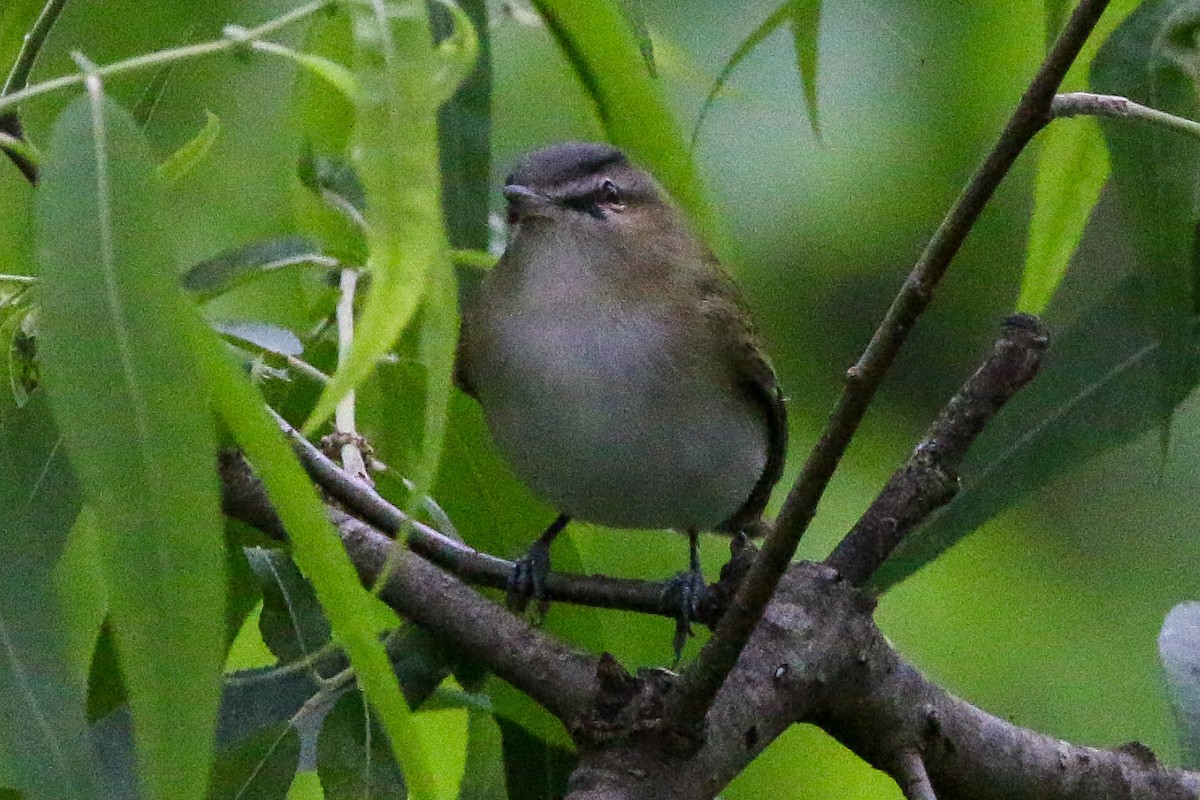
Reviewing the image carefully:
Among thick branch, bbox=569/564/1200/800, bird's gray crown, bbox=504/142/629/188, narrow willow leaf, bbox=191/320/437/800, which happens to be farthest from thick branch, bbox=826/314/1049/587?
bird's gray crown, bbox=504/142/629/188

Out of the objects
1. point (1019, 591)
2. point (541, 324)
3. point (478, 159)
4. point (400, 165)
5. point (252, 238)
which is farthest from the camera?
point (1019, 591)

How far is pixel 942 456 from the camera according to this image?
59.4 inches

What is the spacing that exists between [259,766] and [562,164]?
3.73ft

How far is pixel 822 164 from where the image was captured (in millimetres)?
3357

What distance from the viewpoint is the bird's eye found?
237 centimetres

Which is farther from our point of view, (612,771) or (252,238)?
(252,238)

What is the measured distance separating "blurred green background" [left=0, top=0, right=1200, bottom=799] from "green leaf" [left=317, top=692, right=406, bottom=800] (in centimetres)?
34

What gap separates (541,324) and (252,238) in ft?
1.34

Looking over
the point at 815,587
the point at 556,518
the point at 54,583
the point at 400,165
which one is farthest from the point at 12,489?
the point at 556,518

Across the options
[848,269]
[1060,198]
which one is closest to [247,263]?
[1060,198]

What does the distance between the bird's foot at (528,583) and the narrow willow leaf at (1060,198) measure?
55 centimetres

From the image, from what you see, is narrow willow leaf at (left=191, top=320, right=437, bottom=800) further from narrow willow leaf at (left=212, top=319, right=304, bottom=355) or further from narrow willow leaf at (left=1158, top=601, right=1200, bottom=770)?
narrow willow leaf at (left=1158, top=601, right=1200, bottom=770)

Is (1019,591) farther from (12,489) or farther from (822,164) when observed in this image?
(12,489)

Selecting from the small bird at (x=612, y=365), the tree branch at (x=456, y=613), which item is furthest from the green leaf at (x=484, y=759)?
the small bird at (x=612, y=365)
